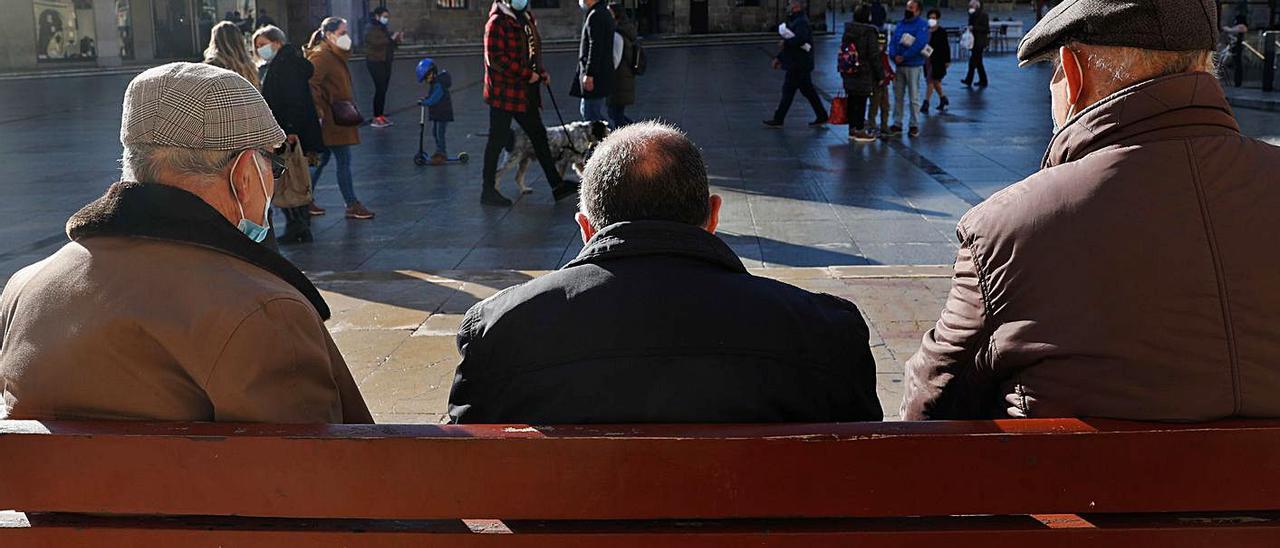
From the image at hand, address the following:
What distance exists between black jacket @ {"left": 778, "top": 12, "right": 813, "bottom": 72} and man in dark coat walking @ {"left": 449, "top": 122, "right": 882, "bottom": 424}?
43.0ft

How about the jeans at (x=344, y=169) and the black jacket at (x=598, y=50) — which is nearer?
the jeans at (x=344, y=169)

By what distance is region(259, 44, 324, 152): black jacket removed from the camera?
27.9ft

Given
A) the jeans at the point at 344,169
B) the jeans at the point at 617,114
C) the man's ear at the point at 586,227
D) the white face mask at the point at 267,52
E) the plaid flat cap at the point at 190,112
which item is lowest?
the jeans at the point at 344,169

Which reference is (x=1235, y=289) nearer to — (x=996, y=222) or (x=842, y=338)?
(x=996, y=222)

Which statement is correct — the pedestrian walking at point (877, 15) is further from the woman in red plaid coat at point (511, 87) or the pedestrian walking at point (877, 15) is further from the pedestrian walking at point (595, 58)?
the woman in red plaid coat at point (511, 87)

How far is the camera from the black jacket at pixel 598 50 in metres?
11.9

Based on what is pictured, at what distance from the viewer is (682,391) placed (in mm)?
2238

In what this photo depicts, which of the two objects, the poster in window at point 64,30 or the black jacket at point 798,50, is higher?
the poster in window at point 64,30

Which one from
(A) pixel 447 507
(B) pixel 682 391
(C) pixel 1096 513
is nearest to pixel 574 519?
(A) pixel 447 507

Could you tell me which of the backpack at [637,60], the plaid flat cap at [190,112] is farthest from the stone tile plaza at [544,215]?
the plaid flat cap at [190,112]

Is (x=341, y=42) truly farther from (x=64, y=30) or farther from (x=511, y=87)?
(x=64, y=30)

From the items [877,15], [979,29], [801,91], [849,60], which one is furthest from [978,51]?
[849,60]

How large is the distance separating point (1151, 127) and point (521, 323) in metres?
1.23

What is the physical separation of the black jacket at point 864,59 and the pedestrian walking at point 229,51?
7704mm
